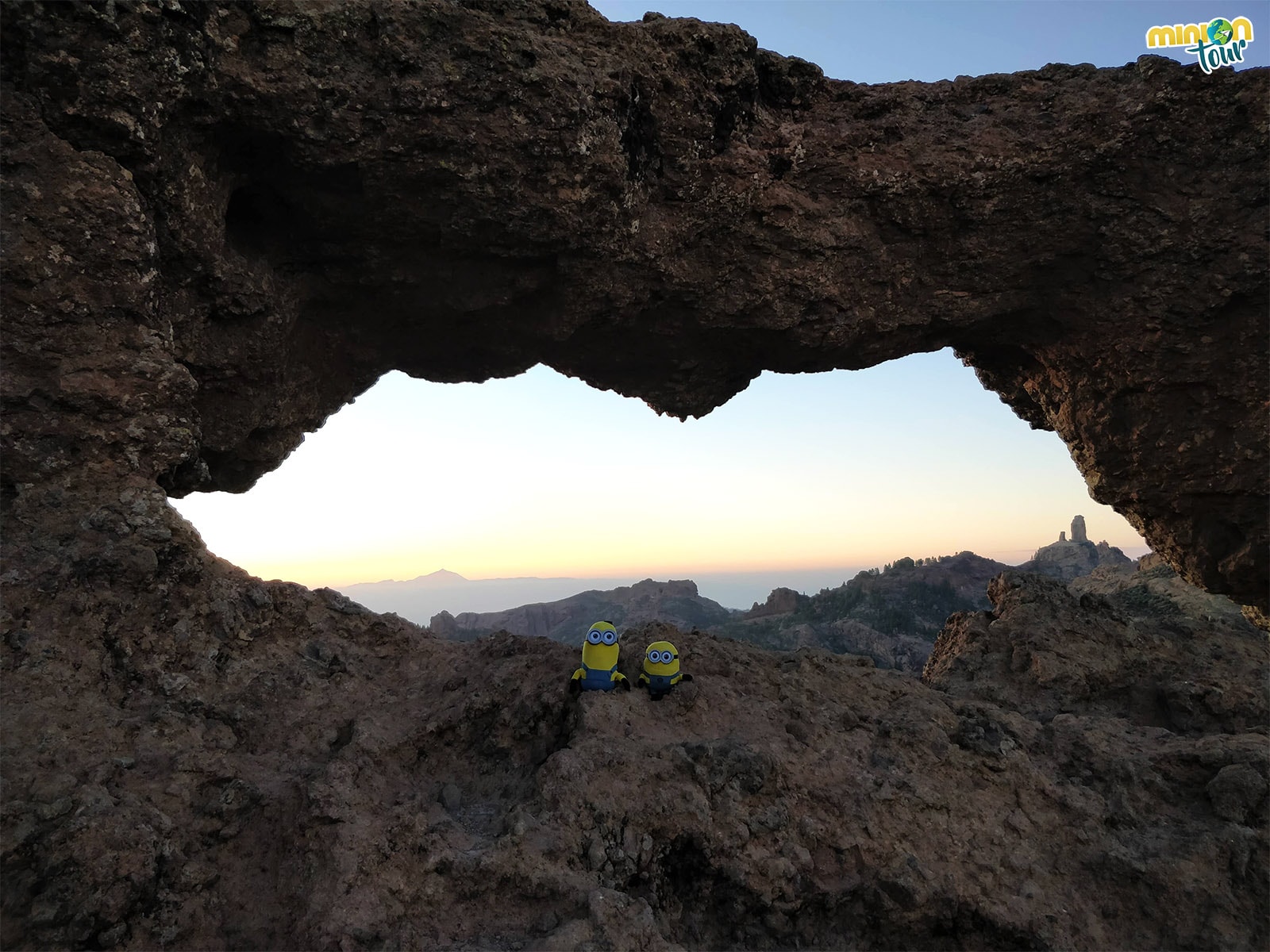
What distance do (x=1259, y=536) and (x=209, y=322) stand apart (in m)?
14.3

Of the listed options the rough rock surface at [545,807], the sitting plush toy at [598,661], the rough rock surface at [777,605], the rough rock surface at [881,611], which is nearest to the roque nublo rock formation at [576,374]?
the rough rock surface at [545,807]

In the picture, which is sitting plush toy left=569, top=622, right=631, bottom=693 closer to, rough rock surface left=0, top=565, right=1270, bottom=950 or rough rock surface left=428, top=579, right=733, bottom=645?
rough rock surface left=0, top=565, right=1270, bottom=950

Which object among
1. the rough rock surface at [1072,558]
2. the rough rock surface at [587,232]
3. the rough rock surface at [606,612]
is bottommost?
the rough rock surface at [606,612]

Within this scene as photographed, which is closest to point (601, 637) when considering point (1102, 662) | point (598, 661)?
point (598, 661)

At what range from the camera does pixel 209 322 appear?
771 centimetres

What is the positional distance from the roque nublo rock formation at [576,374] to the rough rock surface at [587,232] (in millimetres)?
45

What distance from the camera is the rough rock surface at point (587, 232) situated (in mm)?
6219

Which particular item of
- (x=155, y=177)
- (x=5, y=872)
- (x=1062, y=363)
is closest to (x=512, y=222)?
(x=155, y=177)

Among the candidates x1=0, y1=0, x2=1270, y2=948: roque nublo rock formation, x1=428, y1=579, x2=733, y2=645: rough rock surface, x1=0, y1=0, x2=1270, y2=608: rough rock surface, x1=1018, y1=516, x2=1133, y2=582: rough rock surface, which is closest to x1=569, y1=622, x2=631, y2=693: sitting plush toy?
x1=0, y1=0, x2=1270, y2=948: roque nublo rock formation

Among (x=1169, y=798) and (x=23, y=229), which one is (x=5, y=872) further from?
(x=1169, y=798)

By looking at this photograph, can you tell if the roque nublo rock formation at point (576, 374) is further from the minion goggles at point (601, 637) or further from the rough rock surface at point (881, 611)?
the rough rock surface at point (881, 611)

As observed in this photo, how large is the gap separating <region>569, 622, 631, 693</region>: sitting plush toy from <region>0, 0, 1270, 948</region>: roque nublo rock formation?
0.90ft

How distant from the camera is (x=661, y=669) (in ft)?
22.4

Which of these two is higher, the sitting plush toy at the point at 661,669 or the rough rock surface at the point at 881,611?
the sitting plush toy at the point at 661,669
